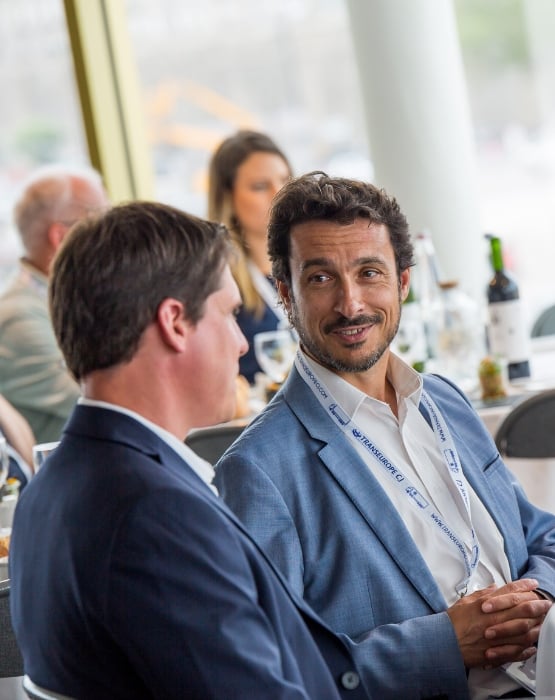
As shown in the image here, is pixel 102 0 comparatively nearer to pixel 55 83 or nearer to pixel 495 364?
pixel 55 83

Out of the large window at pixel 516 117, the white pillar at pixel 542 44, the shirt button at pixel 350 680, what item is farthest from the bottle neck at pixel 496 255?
the white pillar at pixel 542 44

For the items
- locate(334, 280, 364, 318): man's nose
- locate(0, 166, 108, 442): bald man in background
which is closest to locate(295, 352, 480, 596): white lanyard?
locate(334, 280, 364, 318): man's nose

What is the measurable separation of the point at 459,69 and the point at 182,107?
2.00 meters

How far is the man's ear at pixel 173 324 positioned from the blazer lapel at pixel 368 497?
66 centimetres

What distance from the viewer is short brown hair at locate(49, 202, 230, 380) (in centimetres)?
139

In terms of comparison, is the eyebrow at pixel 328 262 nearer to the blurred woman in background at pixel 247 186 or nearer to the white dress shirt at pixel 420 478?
the white dress shirt at pixel 420 478

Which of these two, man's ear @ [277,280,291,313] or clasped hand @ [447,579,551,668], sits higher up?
man's ear @ [277,280,291,313]

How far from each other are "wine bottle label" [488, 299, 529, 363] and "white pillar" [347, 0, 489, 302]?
1758 millimetres

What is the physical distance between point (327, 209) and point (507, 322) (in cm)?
168

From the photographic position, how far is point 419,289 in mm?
4078

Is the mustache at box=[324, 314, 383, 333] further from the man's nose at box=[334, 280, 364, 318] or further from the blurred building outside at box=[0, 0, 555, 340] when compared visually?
the blurred building outside at box=[0, 0, 555, 340]

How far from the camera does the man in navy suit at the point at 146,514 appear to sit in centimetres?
128

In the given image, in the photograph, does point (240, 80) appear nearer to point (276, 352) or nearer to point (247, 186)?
point (247, 186)

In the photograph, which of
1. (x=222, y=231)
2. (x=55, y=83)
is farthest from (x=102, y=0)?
(x=222, y=231)
